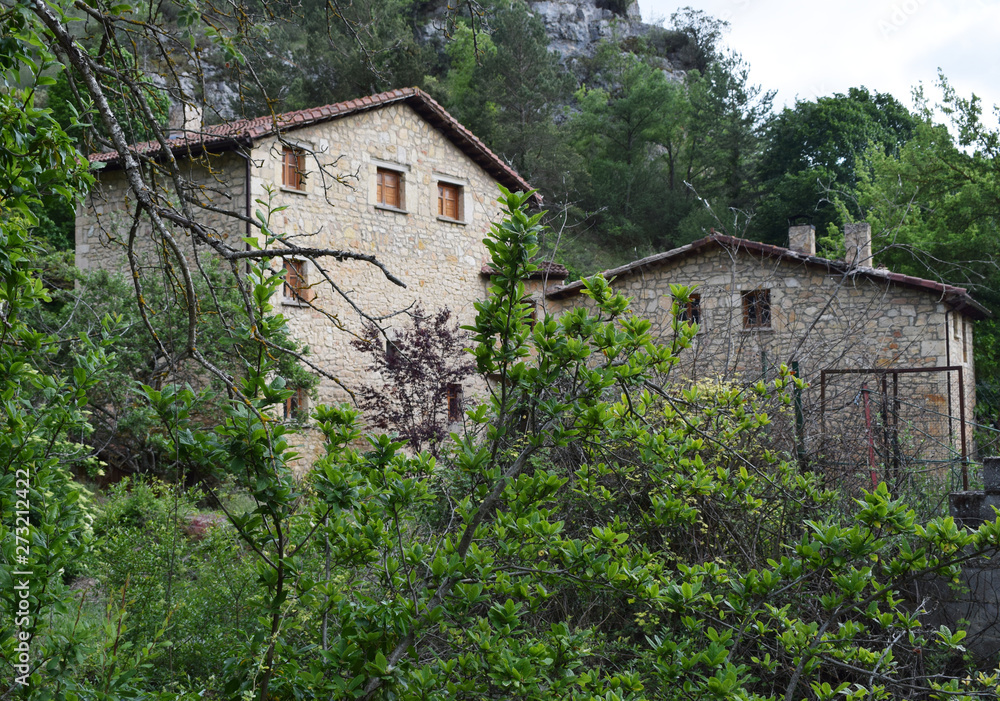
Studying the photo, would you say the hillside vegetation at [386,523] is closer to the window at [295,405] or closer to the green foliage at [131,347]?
the green foliage at [131,347]

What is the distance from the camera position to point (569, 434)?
90.7 inches

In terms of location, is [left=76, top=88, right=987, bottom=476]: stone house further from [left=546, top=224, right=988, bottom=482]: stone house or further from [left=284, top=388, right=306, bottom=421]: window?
[left=284, top=388, right=306, bottom=421]: window

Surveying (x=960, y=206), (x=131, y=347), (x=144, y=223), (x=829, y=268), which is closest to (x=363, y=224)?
(x=144, y=223)

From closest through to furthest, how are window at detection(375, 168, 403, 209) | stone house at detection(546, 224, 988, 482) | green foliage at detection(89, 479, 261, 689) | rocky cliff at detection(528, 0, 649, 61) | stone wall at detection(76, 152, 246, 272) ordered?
green foliage at detection(89, 479, 261, 689) → stone house at detection(546, 224, 988, 482) → stone wall at detection(76, 152, 246, 272) → window at detection(375, 168, 403, 209) → rocky cliff at detection(528, 0, 649, 61)

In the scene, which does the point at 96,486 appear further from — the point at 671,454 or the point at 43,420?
the point at 671,454

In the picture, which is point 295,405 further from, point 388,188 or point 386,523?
point 386,523

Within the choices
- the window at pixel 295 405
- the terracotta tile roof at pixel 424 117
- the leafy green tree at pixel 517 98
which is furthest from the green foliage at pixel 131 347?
the leafy green tree at pixel 517 98

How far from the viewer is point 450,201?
15.5m

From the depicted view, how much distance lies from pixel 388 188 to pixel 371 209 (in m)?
0.68

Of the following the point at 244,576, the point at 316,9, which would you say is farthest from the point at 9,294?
the point at 316,9

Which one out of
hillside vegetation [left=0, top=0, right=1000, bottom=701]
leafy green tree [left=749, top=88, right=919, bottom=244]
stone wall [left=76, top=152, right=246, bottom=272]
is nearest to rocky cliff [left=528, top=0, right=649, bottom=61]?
leafy green tree [left=749, top=88, right=919, bottom=244]

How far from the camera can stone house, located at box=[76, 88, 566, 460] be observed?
12578 millimetres

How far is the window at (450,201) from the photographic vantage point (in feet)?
50.0

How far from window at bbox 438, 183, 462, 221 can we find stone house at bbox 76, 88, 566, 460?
0.02 metres
